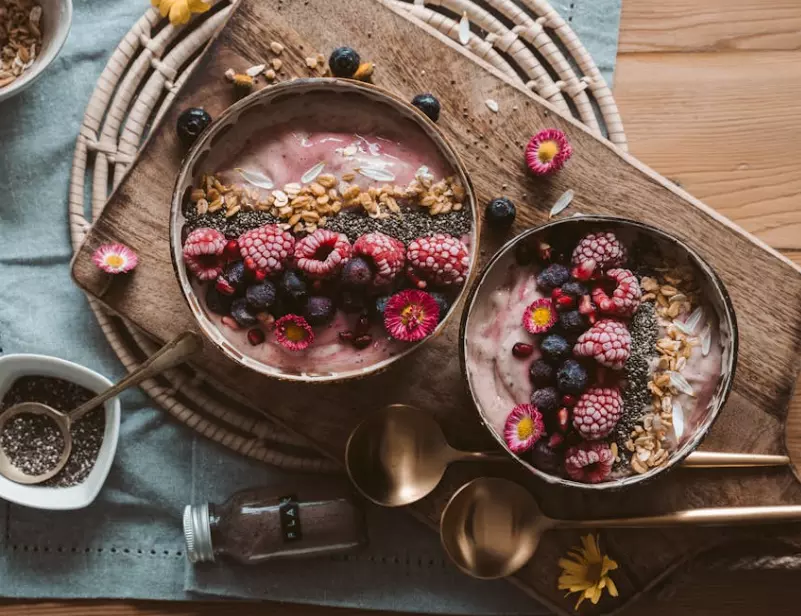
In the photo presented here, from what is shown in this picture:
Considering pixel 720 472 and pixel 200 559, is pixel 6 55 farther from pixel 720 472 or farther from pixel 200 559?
pixel 720 472

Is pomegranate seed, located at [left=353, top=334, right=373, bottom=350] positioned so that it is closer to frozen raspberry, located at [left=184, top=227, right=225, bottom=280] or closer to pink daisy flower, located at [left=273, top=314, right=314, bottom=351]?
pink daisy flower, located at [left=273, top=314, right=314, bottom=351]

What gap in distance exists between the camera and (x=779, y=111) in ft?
4.91

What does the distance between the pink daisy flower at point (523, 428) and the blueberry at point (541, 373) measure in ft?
0.12

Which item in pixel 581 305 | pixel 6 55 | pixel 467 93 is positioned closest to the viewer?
pixel 581 305

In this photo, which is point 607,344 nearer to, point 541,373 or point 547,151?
point 541,373

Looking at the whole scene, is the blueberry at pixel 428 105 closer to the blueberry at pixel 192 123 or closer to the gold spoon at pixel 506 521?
the blueberry at pixel 192 123

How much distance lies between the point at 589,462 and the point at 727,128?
68cm

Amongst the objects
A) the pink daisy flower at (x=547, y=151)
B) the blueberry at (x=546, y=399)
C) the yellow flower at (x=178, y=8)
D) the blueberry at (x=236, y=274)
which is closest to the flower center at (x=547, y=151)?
the pink daisy flower at (x=547, y=151)

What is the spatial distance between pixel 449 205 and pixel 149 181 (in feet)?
1.49

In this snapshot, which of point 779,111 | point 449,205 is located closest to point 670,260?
point 449,205

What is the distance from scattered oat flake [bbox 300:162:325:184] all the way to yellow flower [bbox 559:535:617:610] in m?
0.68

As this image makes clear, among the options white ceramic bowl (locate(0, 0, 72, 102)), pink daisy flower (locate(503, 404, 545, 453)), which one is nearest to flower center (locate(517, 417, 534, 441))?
pink daisy flower (locate(503, 404, 545, 453))

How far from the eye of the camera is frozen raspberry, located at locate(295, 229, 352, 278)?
Result: 116cm

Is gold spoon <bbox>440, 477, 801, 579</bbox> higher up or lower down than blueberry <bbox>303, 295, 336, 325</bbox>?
lower down
